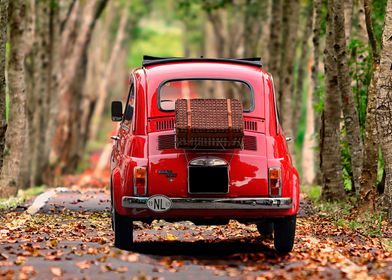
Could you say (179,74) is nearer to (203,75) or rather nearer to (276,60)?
(203,75)

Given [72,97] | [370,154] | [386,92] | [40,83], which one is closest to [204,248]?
[386,92]

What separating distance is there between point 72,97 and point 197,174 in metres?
29.2

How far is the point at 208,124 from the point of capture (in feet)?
39.9

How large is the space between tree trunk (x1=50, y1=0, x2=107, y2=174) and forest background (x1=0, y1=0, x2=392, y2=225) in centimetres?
5

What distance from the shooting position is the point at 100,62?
5644 cm

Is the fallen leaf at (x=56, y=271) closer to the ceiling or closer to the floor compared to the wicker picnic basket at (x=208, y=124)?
closer to the floor

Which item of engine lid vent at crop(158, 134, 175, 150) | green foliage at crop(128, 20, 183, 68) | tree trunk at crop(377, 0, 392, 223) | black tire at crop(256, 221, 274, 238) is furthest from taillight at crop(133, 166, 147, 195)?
green foliage at crop(128, 20, 183, 68)

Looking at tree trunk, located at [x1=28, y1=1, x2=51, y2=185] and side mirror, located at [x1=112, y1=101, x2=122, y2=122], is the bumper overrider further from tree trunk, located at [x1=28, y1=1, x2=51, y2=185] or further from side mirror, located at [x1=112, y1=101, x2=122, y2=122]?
tree trunk, located at [x1=28, y1=1, x2=51, y2=185]

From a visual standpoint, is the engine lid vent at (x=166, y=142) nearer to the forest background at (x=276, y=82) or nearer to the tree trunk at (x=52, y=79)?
the forest background at (x=276, y=82)

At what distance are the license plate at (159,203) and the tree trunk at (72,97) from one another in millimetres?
23271

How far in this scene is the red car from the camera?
482 inches

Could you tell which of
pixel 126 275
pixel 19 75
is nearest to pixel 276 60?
pixel 19 75

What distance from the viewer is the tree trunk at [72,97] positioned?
117ft

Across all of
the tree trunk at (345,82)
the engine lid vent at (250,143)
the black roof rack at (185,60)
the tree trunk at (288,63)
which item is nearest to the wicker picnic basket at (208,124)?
the engine lid vent at (250,143)
